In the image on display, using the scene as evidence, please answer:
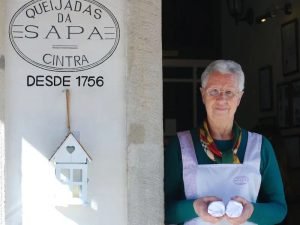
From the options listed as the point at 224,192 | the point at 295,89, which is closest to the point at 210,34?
the point at 295,89

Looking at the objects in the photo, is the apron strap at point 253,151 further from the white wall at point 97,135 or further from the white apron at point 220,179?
the white wall at point 97,135

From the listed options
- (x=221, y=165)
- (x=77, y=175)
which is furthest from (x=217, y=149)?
(x=77, y=175)

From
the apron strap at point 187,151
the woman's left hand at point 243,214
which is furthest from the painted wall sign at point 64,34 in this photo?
the woman's left hand at point 243,214

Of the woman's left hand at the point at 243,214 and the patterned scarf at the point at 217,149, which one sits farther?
the patterned scarf at the point at 217,149

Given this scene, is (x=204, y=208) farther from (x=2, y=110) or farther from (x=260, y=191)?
(x=2, y=110)

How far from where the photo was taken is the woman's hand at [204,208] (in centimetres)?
265

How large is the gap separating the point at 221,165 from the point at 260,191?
0.25 m

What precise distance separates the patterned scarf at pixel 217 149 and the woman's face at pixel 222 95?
112mm

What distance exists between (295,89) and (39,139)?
3.76 meters

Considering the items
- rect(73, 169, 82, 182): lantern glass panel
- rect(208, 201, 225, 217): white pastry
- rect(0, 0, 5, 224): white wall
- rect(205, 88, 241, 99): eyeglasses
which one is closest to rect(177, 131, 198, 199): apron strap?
rect(208, 201, 225, 217): white pastry

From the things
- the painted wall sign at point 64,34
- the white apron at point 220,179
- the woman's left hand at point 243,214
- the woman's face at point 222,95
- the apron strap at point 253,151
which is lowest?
the woman's left hand at point 243,214

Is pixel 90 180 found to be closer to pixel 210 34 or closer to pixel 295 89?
pixel 295 89

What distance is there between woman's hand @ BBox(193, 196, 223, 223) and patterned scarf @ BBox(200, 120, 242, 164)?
198mm

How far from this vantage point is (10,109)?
2.63 meters
